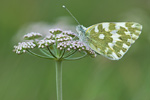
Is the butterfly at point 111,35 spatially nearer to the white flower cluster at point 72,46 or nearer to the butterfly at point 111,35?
the butterfly at point 111,35

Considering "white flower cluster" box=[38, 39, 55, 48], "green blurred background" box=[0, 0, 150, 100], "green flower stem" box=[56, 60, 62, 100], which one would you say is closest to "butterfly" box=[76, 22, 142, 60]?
"green blurred background" box=[0, 0, 150, 100]

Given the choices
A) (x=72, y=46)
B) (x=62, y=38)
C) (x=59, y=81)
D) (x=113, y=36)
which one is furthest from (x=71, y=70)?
(x=59, y=81)

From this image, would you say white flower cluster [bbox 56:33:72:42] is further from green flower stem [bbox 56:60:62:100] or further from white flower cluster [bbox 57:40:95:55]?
green flower stem [bbox 56:60:62:100]

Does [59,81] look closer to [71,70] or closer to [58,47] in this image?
[58,47]

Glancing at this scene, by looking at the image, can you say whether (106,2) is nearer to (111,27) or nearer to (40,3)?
(40,3)

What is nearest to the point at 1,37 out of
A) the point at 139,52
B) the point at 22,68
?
the point at 22,68
